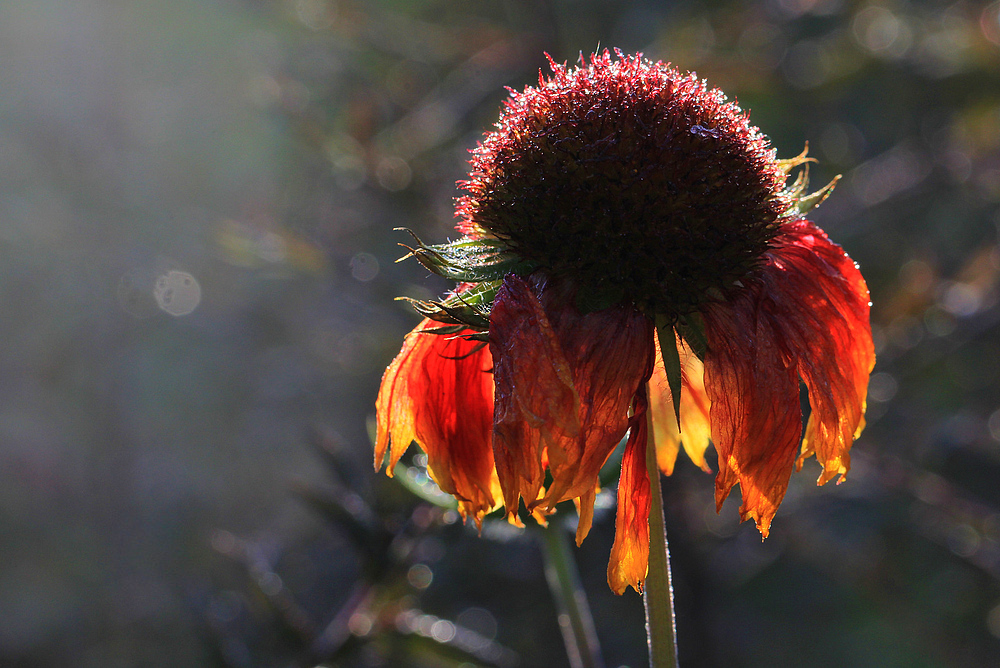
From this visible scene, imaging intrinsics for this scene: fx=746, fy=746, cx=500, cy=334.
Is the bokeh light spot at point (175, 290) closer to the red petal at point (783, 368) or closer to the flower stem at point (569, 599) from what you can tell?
the flower stem at point (569, 599)

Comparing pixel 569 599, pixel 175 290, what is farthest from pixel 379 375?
pixel 569 599

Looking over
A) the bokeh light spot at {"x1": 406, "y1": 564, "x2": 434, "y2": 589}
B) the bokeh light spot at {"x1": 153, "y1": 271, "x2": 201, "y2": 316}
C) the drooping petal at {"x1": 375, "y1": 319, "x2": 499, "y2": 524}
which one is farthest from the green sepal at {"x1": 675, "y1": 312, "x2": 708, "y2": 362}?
the bokeh light spot at {"x1": 153, "y1": 271, "x2": 201, "y2": 316}

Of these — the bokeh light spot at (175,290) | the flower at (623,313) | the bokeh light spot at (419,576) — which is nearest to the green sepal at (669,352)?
the flower at (623,313)

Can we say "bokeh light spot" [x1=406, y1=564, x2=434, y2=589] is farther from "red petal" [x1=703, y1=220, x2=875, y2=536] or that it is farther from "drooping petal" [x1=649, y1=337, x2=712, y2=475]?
"red petal" [x1=703, y1=220, x2=875, y2=536]

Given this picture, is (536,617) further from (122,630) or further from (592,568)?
(122,630)

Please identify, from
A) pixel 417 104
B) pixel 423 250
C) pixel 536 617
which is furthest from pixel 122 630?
pixel 423 250

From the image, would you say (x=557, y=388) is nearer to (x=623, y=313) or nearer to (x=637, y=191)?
(x=623, y=313)
